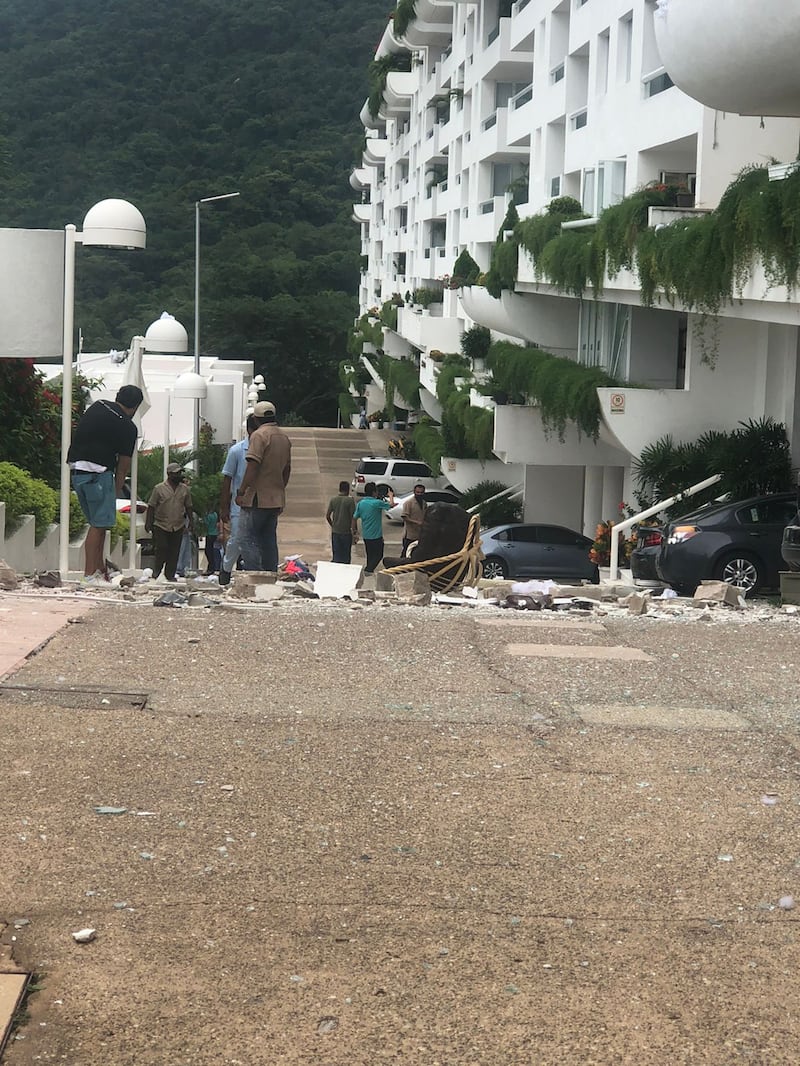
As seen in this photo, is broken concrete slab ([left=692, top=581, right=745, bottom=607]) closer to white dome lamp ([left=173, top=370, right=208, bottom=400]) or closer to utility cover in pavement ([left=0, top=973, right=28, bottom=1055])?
utility cover in pavement ([left=0, top=973, right=28, bottom=1055])

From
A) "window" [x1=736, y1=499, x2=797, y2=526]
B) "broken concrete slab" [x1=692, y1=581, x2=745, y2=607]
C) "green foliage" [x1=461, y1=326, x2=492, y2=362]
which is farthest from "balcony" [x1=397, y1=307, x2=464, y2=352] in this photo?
"broken concrete slab" [x1=692, y1=581, x2=745, y2=607]

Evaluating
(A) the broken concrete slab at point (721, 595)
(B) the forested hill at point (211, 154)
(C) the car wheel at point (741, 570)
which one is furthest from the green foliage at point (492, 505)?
(B) the forested hill at point (211, 154)

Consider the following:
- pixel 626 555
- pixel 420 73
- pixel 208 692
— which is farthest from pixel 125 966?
pixel 420 73

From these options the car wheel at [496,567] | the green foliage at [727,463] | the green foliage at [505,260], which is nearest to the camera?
the green foliage at [727,463]

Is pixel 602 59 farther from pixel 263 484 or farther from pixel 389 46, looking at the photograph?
pixel 389 46

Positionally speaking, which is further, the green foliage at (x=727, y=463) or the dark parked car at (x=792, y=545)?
the green foliage at (x=727, y=463)

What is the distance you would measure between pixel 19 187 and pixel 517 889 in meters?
84.9

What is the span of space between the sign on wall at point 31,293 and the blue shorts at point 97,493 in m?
0.97

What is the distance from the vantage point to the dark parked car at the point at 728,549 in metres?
18.8

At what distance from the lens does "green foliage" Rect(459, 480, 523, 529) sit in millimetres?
36053

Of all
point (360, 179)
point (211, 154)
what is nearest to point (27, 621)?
point (360, 179)

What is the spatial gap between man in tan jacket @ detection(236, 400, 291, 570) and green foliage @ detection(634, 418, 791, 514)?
10.8m

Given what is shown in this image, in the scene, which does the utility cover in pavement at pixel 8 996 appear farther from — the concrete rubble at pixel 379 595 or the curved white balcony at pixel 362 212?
the curved white balcony at pixel 362 212

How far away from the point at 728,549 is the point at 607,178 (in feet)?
35.1
